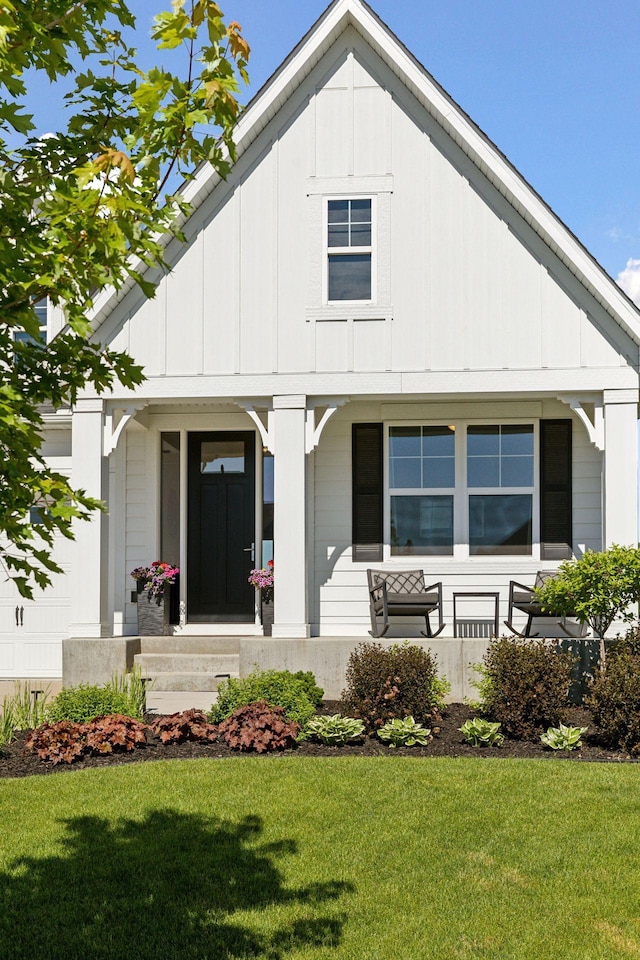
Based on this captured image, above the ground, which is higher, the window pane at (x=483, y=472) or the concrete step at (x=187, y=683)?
the window pane at (x=483, y=472)

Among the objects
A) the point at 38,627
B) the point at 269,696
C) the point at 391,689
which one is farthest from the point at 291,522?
the point at 38,627

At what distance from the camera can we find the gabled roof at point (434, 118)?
11219 millimetres

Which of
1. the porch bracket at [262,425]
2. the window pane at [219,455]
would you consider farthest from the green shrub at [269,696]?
the window pane at [219,455]

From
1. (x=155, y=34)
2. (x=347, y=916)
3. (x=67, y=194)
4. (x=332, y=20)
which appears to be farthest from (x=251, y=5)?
(x=332, y=20)

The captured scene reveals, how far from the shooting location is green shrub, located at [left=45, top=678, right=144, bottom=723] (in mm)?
9125

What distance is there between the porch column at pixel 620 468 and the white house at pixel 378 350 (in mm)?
25

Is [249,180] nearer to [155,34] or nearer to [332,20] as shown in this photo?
[332,20]

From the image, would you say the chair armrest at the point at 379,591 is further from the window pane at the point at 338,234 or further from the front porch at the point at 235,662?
the window pane at the point at 338,234

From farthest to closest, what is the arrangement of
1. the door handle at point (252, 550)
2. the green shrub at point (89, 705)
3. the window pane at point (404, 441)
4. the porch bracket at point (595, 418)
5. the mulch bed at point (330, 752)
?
the door handle at point (252, 550), the window pane at point (404, 441), the porch bracket at point (595, 418), the green shrub at point (89, 705), the mulch bed at point (330, 752)

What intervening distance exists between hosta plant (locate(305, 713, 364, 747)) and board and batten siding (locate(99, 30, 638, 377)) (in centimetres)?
473

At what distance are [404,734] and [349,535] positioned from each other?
4511mm

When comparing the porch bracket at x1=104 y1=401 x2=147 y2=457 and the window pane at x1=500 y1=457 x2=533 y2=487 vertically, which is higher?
the porch bracket at x1=104 y1=401 x2=147 y2=457

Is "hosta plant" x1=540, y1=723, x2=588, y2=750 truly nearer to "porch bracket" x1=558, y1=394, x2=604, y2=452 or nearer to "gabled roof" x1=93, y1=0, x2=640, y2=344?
"porch bracket" x1=558, y1=394, x2=604, y2=452

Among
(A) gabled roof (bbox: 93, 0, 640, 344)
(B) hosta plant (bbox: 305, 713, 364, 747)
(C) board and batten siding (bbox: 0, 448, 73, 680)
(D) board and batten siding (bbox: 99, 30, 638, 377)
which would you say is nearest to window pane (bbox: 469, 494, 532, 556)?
(D) board and batten siding (bbox: 99, 30, 638, 377)
